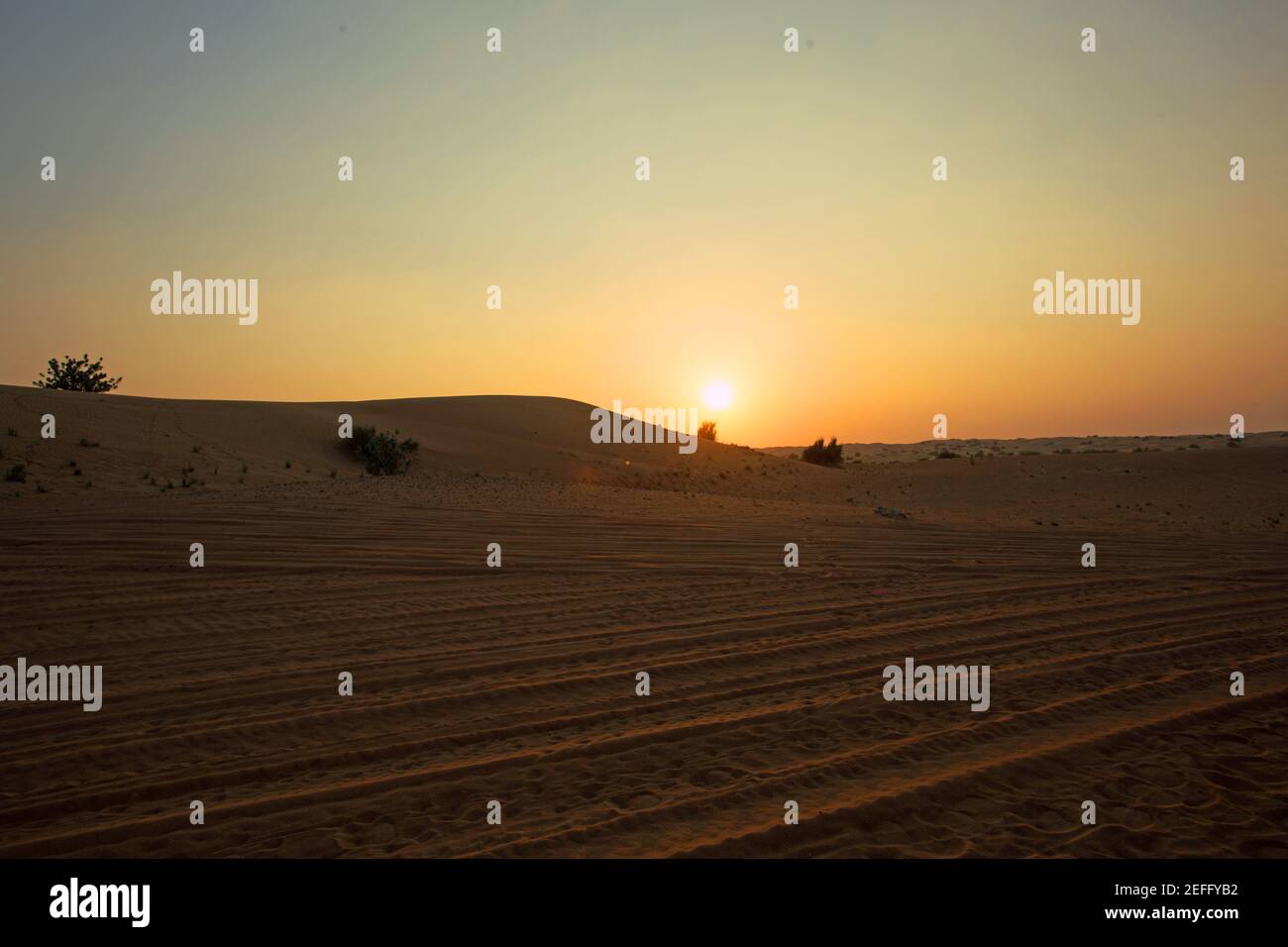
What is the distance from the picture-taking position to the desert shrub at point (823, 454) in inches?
1646

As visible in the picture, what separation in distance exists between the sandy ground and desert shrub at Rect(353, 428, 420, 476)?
12168 millimetres

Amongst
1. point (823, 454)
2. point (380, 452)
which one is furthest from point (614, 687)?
point (823, 454)

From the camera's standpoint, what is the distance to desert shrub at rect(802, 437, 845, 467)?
4181cm

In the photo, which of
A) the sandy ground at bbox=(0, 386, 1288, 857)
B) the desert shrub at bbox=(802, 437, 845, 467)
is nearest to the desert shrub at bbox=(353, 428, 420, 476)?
the sandy ground at bbox=(0, 386, 1288, 857)

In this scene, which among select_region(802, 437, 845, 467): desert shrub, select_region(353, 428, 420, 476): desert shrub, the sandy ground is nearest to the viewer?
the sandy ground

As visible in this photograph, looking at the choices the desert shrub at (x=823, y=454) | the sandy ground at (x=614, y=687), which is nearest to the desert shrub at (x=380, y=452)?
the sandy ground at (x=614, y=687)

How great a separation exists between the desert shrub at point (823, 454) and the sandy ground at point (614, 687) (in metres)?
27.6

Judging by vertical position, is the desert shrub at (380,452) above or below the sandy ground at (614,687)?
above

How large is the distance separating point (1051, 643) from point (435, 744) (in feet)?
16.7

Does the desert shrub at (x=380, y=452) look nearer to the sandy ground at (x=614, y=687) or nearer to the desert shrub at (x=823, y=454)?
the sandy ground at (x=614, y=687)

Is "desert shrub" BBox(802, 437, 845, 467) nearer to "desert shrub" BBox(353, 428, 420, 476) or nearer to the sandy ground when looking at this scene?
"desert shrub" BBox(353, 428, 420, 476)
